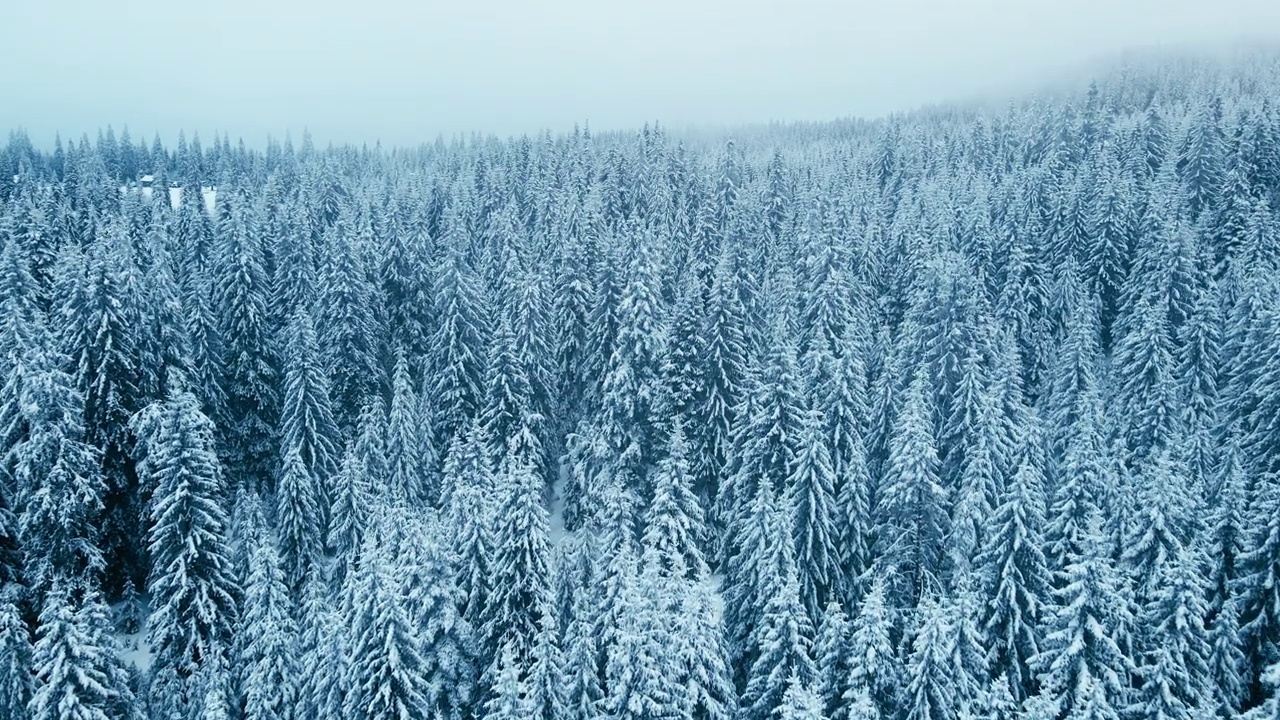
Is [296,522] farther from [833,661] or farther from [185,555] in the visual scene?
→ [833,661]

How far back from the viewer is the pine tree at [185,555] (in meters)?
28.4

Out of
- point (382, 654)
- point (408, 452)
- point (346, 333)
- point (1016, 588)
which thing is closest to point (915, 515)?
point (1016, 588)

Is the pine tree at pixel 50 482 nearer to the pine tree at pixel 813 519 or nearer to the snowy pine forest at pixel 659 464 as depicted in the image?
the snowy pine forest at pixel 659 464

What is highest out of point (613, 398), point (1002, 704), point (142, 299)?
point (142, 299)

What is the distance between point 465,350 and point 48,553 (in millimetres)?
21882

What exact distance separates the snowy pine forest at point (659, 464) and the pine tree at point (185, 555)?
0.56 ft

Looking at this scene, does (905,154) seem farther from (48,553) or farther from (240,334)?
(48,553)

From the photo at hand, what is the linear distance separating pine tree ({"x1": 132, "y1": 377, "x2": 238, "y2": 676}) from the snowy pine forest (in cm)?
17

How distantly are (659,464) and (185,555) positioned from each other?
20123 millimetres

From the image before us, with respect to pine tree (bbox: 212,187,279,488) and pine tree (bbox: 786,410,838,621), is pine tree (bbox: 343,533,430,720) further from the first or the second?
pine tree (bbox: 212,187,279,488)

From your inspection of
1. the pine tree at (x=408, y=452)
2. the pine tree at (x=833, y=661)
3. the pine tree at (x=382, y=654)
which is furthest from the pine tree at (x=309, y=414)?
the pine tree at (x=833, y=661)

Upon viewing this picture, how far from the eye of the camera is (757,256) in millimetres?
61000

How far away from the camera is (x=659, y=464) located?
3738 cm

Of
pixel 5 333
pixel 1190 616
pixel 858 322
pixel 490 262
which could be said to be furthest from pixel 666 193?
pixel 1190 616
